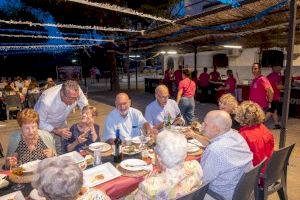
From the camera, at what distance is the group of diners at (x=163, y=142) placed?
2.22m

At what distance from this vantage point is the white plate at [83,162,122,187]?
2748 mm

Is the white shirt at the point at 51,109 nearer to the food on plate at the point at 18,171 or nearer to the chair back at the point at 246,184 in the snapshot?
the food on plate at the point at 18,171

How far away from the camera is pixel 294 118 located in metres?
9.56

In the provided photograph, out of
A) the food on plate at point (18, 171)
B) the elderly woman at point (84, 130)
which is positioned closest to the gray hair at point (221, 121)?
the elderly woman at point (84, 130)

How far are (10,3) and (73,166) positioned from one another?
2568 cm

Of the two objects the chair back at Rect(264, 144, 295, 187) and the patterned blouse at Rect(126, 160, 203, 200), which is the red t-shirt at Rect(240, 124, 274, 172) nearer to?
the chair back at Rect(264, 144, 295, 187)

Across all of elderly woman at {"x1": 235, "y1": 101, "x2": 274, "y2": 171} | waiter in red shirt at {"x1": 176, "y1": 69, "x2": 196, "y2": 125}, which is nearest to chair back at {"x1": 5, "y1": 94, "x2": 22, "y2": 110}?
waiter in red shirt at {"x1": 176, "y1": 69, "x2": 196, "y2": 125}

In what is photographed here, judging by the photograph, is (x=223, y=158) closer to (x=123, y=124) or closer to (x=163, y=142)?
(x=163, y=142)

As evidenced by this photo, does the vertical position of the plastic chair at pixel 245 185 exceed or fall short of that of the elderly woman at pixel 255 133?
it falls short

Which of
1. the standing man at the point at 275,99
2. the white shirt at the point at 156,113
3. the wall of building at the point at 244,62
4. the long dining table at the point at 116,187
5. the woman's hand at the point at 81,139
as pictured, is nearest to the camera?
the long dining table at the point at 116,187

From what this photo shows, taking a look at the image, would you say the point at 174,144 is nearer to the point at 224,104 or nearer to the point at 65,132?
the point at 65,132

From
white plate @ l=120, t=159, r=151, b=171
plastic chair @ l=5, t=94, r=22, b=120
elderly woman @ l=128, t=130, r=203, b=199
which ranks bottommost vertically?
plastic chair @ l=5, t=94, r=22, b=120

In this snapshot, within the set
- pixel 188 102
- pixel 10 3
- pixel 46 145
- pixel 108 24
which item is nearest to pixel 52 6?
pixel 108 24

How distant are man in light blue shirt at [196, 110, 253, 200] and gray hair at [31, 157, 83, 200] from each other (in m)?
1.36
